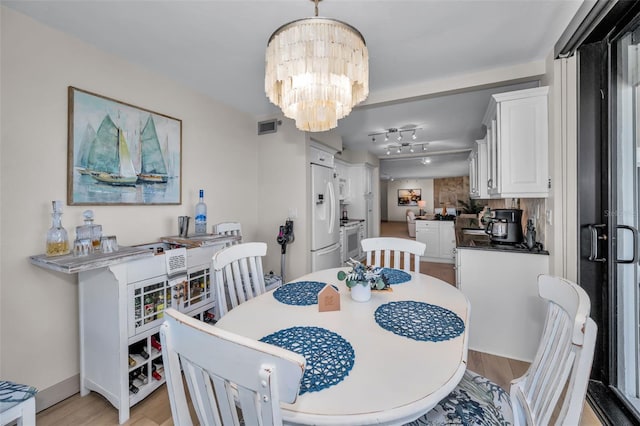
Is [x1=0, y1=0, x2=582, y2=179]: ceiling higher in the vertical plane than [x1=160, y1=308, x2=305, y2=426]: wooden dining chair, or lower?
higher

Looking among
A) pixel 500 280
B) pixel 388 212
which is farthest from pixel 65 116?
pixel 388 212

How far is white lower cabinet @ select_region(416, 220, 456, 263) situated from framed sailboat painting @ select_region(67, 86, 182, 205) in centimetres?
479

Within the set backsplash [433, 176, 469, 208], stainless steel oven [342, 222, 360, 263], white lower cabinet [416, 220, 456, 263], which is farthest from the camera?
backsplash [433, 176, 469, 208]

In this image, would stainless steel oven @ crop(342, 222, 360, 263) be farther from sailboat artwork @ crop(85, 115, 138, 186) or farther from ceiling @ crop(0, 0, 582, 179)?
sailboat artwork @ crop(85, 115, 138, 186)

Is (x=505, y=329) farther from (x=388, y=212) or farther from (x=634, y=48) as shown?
(x=388, y=212)

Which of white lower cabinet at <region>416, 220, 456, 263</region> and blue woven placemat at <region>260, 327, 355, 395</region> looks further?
white lower cabinet at <region>416, 220, 456, 263</region>

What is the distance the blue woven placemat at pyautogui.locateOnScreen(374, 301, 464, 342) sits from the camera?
1.07 m

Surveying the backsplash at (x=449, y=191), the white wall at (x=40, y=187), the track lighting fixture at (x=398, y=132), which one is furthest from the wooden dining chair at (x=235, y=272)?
the backsplash at (x=449, y=191)

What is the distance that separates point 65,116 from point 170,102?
84cm

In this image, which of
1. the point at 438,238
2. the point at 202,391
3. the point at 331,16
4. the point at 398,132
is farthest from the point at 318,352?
the point at 438,238

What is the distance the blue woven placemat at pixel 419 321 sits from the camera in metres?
1.07

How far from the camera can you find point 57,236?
1.62 metres

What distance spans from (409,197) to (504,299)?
1091 centimetres

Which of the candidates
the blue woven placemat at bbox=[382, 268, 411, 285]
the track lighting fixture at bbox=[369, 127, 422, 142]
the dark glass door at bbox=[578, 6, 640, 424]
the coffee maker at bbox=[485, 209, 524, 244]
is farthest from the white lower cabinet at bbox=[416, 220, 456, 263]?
the blue woven placemat at bbox=[382, 268, 411, 285]
